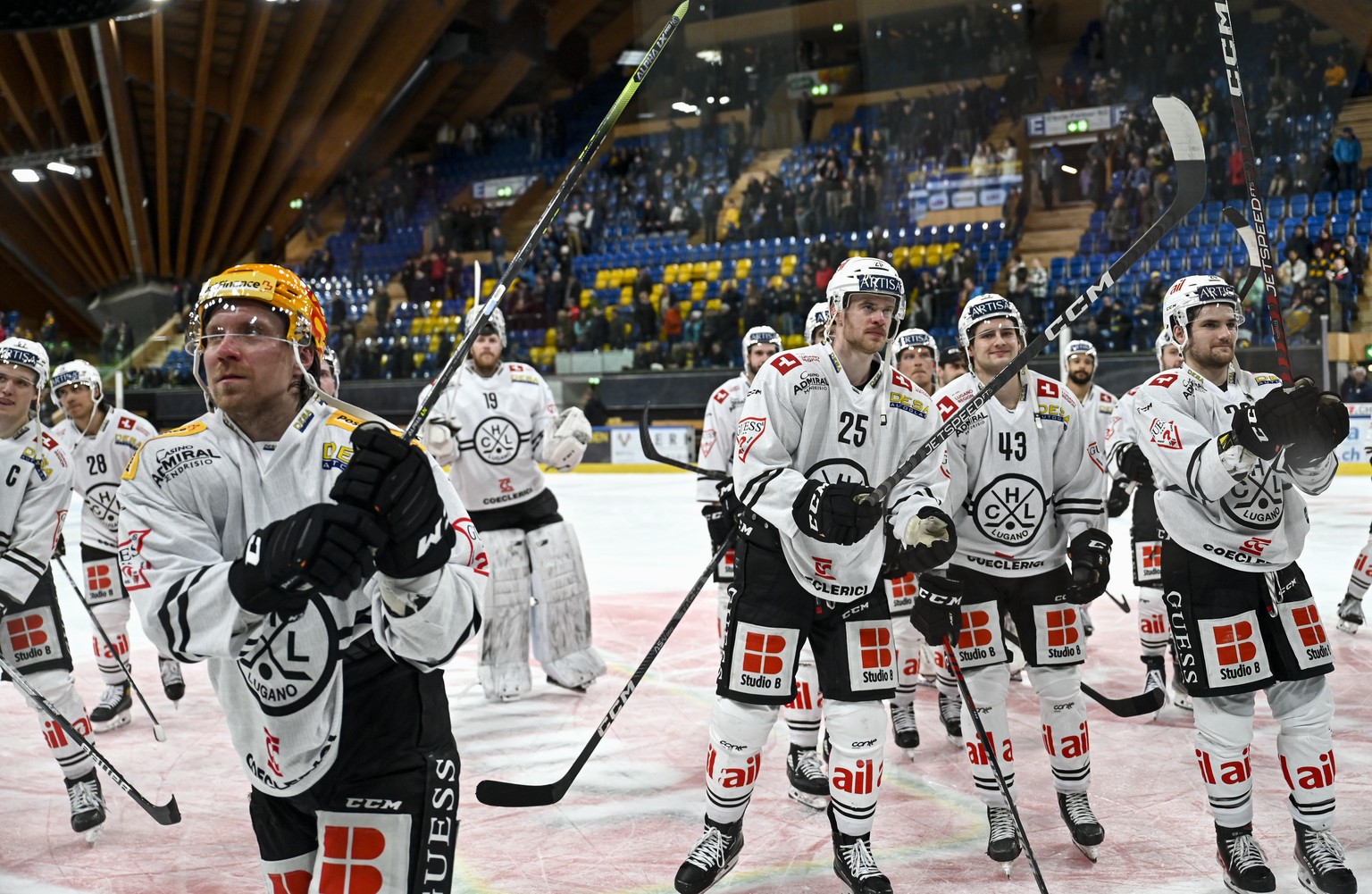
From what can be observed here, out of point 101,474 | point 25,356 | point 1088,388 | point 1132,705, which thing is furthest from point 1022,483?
point 101,474

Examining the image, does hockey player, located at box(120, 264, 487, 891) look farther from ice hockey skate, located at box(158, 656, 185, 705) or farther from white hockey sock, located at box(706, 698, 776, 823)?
ice hockey skate, located at box(158, 656, 185, 705)

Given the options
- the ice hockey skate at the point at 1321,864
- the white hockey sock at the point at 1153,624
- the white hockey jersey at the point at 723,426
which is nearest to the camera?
Result: the ice hockey skate at the point at 1321,864

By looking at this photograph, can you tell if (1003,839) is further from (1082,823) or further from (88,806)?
(88,806)

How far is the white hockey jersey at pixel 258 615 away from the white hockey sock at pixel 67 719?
237 cm

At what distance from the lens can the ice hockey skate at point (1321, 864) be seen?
315 centimetres

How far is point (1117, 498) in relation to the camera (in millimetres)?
5922

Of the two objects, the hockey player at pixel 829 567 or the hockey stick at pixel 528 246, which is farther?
the hockey player at pixel 829 567

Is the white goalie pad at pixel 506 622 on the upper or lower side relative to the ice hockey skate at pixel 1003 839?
upper

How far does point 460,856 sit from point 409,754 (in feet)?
6.12

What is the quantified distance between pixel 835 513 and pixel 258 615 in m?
1.57

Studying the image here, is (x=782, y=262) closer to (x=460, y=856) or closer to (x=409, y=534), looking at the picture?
(x=460, y=856)

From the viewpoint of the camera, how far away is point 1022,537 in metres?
3.80

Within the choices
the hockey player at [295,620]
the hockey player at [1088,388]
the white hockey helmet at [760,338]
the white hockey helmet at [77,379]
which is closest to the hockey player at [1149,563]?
the hockey player at [1088,388]

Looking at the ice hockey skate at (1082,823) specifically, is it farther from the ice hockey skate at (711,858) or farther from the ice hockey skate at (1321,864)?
the ice hockey skate at (711,858)
